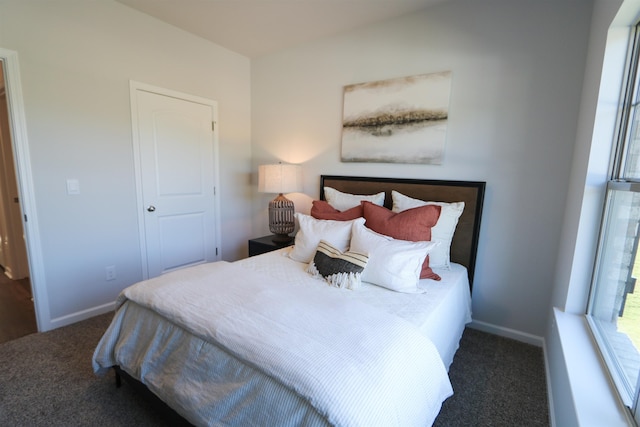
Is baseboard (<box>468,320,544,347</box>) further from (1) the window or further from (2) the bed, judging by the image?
(1) the window

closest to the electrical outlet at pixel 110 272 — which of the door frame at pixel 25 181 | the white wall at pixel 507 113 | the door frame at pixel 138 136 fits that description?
the door frame at pixel 138 136

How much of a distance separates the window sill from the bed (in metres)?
0.45

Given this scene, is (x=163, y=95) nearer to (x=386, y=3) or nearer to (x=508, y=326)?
(x=386, y=3)

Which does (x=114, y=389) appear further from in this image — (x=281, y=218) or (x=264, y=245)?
(x=281, y=218)

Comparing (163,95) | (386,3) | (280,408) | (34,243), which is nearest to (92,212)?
(34,243)

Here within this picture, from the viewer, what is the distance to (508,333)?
2283mm

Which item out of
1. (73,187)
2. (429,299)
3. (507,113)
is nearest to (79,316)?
(73,187)

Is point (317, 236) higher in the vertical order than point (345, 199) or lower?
lower

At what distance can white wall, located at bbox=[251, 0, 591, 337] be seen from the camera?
196 centimetres

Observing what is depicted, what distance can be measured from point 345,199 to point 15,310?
3.11 m

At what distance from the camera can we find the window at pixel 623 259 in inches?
45.6

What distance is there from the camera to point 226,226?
3561 mm

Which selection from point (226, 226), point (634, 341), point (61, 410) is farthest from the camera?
point (226, 226)

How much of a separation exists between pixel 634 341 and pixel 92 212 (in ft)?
11.3
